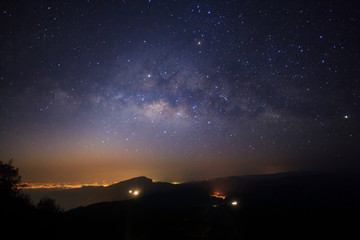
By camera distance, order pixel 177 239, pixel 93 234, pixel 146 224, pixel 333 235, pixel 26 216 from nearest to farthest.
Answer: pixel 26 216 → pixel 93 234 → pixel 177 239 → pixel 146 224 → pixel 333 235

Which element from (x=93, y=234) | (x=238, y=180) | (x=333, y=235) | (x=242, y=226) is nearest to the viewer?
(x=93, y=234)

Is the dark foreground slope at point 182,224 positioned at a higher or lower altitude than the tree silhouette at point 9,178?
lower

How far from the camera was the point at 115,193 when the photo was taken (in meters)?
88.2

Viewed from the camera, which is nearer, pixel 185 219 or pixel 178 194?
pixel 185 219

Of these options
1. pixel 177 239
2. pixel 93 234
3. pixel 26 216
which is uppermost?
pixel 26 216

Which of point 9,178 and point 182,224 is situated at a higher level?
point 9,178

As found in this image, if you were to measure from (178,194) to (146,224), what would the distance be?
28476mm

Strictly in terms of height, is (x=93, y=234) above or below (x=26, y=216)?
below

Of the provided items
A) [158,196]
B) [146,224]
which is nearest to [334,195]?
[158,196]

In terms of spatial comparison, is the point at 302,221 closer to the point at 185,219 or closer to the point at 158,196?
the point at 185,219

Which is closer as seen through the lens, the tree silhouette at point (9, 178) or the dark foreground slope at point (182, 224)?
the dark foreground slope at point (182, 224)

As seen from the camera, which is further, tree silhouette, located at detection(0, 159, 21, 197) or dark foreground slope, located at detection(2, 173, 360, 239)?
tree silhouette, located at detection(0, 159, 21, 197)

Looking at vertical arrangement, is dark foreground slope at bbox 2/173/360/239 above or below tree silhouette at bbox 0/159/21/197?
below

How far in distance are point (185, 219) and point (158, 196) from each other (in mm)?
26388
